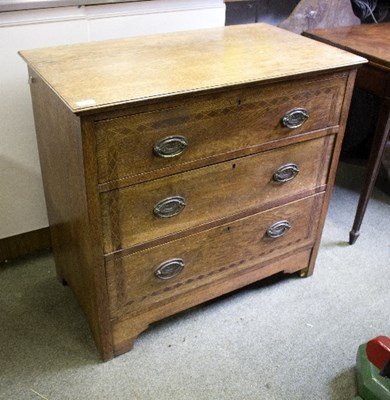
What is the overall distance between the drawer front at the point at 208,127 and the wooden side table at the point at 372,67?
11.4 inches

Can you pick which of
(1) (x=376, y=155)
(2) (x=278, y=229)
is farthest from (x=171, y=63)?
(1) (x=376, y=155)

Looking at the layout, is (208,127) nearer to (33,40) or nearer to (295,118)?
(295,118)

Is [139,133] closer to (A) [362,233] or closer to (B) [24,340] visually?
(B) [24,340]

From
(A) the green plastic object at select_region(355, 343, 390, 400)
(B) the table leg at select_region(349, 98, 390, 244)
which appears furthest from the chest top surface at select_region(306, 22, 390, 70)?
(A) the green plastic object at select_region(355, 343, 390, 400)

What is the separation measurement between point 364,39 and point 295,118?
0.64 m

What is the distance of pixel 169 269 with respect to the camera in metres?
1.34

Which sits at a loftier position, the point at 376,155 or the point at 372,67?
the point at 372,67

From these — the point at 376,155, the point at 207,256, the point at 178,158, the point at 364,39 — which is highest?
the point at 364,39

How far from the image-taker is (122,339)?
140cm

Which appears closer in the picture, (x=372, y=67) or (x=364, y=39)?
(x=372, y=67)

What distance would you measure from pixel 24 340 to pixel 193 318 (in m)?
0.52

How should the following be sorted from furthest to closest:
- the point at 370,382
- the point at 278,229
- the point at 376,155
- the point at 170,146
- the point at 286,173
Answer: the point at 376,155 < the point at 278,229 < the point at 286,173 < the point at 370,382 < the point at 170,146

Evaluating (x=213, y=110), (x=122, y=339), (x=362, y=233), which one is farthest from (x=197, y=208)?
(x=362, y=233)

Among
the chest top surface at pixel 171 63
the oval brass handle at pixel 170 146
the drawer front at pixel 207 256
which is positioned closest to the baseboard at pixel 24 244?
the drawer front at pixel 207 256
